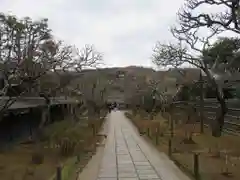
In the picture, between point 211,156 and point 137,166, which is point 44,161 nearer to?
point 137,166

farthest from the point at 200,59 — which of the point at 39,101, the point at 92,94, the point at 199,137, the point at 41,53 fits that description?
the point at 92,94

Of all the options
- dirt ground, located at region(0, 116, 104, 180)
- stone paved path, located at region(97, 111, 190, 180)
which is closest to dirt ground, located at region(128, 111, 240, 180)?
stone paved path, located at region(97, 111, 190, 180)

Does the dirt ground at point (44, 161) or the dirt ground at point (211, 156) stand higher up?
the dirt ground at point (211, 156)

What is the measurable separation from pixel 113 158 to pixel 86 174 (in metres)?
3.74

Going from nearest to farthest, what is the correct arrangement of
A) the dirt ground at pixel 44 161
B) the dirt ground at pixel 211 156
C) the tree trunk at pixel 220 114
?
the dirt ground at pixel 211 156 < the dirt ground at pixel 44 161 < the tree trunk at pixel 220 114

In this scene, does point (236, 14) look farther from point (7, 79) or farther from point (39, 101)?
point (39, 101)

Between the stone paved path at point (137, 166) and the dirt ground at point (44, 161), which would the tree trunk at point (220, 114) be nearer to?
the stone paved path at point (137, 166)

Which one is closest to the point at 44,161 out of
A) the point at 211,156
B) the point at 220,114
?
the point at 211,156

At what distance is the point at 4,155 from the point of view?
55.2ft

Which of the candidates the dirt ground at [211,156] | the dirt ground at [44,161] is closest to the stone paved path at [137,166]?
the dirt ground at [211,156]

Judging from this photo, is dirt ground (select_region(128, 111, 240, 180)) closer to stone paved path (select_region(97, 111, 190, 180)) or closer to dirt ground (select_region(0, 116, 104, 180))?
stone paved path (select_region(97, 111, 190, 180))

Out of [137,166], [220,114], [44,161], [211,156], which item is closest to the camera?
[137,166]

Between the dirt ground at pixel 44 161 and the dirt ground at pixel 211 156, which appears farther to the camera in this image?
the dirt ground at pixel 44 161

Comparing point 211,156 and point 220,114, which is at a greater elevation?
point 220,114
